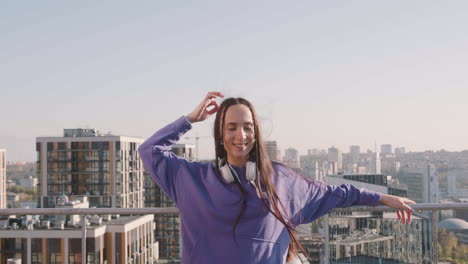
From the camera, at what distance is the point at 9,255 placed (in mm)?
26938

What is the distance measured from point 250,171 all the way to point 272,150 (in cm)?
27

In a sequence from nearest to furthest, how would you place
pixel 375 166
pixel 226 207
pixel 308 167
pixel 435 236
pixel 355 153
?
pixel 226 207 < pixel 435 236 < pixel 308 167 < pixel 375 166 < pixel 355 153

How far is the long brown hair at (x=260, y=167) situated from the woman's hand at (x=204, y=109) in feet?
0.71

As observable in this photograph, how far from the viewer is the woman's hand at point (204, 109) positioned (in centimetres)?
239

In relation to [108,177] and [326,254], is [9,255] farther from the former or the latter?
[326,254]

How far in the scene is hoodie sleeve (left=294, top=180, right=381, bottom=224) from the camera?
87.3 inches

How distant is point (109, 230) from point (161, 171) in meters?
29.7

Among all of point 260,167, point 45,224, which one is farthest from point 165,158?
point 45,224

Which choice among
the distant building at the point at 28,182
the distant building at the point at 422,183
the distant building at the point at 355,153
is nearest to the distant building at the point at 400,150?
the distant building at the point at 355,153

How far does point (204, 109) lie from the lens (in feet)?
7.88

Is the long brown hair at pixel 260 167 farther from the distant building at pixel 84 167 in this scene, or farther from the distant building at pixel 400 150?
the distant building at pixel 400 150

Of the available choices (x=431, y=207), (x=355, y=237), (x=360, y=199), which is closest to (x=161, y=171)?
(x=360, y=199)

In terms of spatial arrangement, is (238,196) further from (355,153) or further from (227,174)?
(355,153)

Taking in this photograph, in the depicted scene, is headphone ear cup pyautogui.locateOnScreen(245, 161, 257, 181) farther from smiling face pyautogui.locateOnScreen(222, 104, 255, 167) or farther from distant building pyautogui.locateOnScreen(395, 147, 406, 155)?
distant building pyautogui.locateOnScreen(395, 147, 406, 155)
